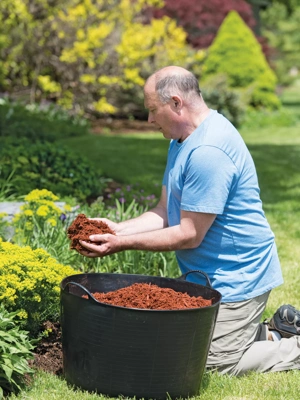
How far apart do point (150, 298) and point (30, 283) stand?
1.95ft

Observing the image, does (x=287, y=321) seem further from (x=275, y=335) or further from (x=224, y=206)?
(x=224, y=206)

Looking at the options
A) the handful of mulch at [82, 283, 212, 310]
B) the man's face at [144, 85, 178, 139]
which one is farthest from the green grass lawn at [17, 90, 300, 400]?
the man's face at [144, 85, 178, 139]

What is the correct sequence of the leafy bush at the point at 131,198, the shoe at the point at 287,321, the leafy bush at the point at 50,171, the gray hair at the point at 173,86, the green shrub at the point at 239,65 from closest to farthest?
the gray hair at the point at 173,86
the shoe at the point at 287,321
the leafy bush at the point at 131,198
the leafy bush at the point at 50,171
the green shrub at the point at 239,65

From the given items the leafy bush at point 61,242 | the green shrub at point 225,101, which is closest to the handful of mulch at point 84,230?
the leafy bush at point 61,242

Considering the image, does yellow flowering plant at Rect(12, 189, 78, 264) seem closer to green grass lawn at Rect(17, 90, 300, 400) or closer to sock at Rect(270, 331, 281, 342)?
green grass lawn at Rect(17, 90, 300, 400)

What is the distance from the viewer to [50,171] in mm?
6832

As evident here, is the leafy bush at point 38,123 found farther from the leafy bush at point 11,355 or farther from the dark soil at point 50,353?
the leafy bush at point 11,355

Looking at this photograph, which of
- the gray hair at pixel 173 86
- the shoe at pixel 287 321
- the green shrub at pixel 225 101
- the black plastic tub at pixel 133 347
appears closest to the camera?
the black plastic tub at pixel 133 347

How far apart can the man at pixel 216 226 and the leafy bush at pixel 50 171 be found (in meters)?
2.73

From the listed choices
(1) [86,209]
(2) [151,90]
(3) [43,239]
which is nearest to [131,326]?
Answer: (2) [151,90]

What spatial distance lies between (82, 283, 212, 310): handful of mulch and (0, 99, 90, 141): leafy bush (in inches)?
217

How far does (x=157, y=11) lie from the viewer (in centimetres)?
2097

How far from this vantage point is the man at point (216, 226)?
3.47 m

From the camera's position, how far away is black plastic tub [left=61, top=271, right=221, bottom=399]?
3094 mm
